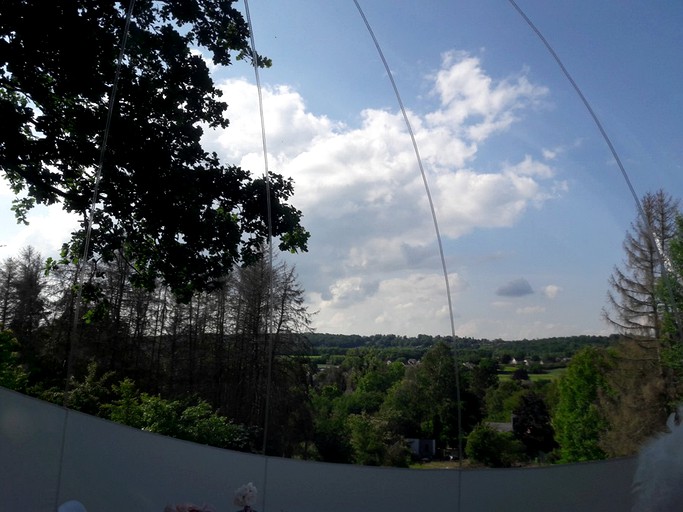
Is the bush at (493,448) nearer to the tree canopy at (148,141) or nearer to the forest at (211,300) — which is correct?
the forest at (211,300)

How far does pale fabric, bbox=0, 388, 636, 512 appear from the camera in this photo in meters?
4.28

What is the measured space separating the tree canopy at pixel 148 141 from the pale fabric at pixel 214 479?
3656mm

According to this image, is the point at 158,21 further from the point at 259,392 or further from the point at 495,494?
the point at 495,494

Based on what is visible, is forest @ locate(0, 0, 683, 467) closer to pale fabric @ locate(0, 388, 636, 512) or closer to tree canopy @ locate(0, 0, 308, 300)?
tree canopy @ locate(0, 0, 308, 300)

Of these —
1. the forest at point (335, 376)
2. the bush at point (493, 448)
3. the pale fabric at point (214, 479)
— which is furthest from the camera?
the forest at point (335, 376)

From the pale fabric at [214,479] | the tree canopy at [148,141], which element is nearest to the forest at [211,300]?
the tree canopy at [148,141]

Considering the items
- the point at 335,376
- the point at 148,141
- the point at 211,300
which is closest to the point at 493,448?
the point at 335,376

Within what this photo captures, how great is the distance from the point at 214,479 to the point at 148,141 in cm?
478

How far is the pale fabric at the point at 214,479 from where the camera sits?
4281 mm

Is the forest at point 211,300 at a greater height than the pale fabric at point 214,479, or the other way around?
the forest at point 211,300

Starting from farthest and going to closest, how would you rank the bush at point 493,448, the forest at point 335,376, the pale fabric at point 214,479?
the forest at point 335,376 → the bush at point 493,448 → the pale fabric at point 214,479

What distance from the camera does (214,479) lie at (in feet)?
16.5

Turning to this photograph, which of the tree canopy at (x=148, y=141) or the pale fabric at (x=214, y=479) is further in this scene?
the tree canopy at (x=148, y=141)

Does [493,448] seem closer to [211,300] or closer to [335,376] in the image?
[335,376]
